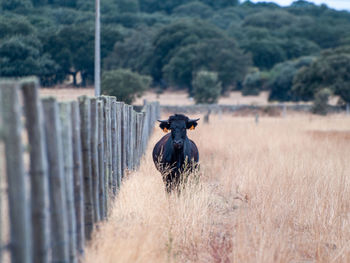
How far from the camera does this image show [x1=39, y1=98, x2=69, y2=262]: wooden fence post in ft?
11.2

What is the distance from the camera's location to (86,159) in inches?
180

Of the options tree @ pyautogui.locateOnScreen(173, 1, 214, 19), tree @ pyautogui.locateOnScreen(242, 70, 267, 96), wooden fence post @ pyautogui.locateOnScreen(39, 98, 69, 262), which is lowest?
tree @ pyautogui.locateOnScreen(242, 70, 267, 96)

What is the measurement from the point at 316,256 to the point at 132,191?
2523 mm

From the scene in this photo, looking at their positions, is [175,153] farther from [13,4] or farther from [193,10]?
[193,10]

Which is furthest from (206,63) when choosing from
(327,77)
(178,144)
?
(178,144)

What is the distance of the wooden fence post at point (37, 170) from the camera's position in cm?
317

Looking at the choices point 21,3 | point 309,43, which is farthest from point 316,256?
point 309,43

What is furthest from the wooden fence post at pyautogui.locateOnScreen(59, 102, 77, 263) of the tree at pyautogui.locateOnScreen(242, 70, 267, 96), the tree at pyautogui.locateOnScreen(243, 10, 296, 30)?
the tree at pyautogui.locateOnScreen(243, 10, 296, 30)

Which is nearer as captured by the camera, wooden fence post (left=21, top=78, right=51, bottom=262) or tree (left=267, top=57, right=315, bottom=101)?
wooden fence post (left=21, top=78, right=51, bottom=262)

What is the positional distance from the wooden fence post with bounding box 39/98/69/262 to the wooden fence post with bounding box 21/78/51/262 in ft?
0.49

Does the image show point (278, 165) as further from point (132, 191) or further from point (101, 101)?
point (101, 101)

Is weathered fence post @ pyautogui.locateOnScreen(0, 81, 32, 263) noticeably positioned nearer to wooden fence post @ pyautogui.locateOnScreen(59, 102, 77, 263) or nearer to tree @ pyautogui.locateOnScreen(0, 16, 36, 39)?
wooden fence post @ pyautogui.locateOnScreen(59, 102, 77, 263)

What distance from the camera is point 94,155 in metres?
4.77

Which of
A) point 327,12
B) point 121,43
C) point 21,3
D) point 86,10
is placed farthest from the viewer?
point 327,12
